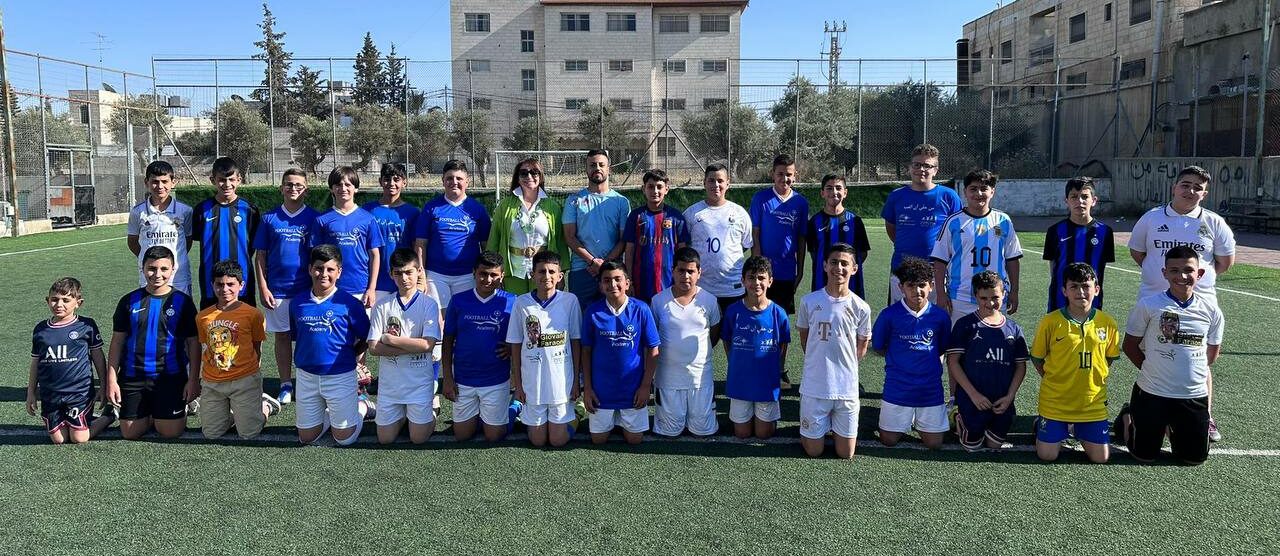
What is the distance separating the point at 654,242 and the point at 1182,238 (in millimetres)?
3407

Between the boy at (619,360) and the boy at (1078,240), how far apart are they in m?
2.85

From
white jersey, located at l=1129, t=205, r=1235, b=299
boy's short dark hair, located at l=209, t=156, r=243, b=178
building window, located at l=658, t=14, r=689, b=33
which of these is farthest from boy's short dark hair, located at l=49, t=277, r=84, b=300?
building window, located at l=658, t=14, r=689, b=33

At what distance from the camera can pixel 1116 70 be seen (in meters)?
25.4

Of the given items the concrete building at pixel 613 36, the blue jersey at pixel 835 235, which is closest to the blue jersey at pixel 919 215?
the blue jersey at pixel 835 235

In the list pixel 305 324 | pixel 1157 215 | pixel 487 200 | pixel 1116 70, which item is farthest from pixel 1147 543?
pixel 1116 70

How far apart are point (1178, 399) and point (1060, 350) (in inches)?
25.9

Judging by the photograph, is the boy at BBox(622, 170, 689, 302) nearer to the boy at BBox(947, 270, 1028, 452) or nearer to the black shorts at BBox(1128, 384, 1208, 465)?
the boy at BBox(947, 270, 1028, 452)

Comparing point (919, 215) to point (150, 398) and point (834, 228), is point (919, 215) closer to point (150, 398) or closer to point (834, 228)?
point (834, 228)

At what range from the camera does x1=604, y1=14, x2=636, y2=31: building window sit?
4562 cm

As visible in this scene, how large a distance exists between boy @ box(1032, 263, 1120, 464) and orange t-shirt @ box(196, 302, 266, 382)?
4625 mm

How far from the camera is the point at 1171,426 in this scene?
4.64 meters

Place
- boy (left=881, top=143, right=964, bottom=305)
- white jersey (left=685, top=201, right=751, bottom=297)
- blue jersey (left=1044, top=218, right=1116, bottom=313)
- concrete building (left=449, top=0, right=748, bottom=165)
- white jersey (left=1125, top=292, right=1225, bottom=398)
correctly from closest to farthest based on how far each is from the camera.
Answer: white jersey (left=1125, top=292, right=1225, bottom=398) → blue jersey (left=1044, top=218, right=1116, bottom=313) → white jersey (left=685, top=201, right=751, bottom=297) → boy (left=881, top=143, right=964, bottom=305) → concrete building (left=449, top=0, right=748, bottom=165)

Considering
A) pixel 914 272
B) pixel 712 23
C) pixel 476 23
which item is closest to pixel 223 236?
pixel 914 272

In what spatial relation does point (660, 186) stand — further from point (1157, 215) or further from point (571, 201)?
point (1157, 215)
